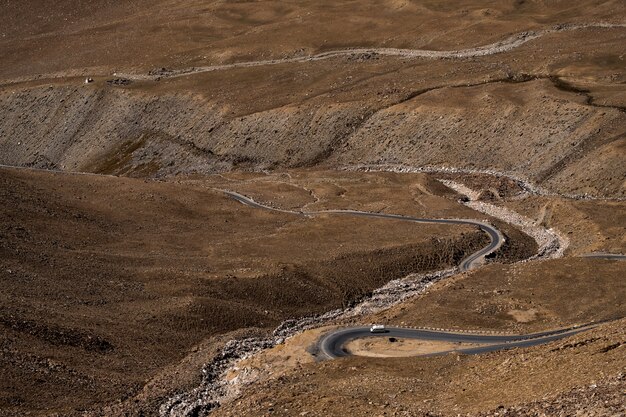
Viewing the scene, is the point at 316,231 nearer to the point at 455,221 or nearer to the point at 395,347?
the point at 455,221

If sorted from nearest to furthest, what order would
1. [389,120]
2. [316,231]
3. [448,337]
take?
[448,337]
[316,231]
[389,120]

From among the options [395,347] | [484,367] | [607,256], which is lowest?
[607,256]

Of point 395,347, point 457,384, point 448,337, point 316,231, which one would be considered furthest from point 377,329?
point 316,231

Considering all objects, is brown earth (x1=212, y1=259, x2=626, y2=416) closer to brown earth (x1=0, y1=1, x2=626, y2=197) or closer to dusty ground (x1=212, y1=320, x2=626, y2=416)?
dusty ground (x1=212, y1=320, x2=626, y2=416)

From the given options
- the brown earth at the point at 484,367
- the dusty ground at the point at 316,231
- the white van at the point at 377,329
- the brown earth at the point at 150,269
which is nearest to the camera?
the brown earth at the point at 484,367

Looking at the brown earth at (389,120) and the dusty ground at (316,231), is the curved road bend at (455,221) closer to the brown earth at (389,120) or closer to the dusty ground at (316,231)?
the dusty ground at (316,231)

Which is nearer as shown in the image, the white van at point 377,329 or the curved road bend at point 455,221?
the white van at point 377,329

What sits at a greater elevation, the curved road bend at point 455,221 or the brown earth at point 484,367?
the brown earth at point 484,367

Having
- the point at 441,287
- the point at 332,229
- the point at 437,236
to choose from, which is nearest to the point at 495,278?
the point at 441,287

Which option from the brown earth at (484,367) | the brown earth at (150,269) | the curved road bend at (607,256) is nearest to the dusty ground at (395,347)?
the brown earth at (484,367)

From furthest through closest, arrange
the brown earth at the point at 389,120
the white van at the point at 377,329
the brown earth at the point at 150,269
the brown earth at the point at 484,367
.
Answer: the brown earth at the point at 389,120, the white van at the point at 377,329, the brown earth at the point at 150,269, the brown earth at the point at 484,367
